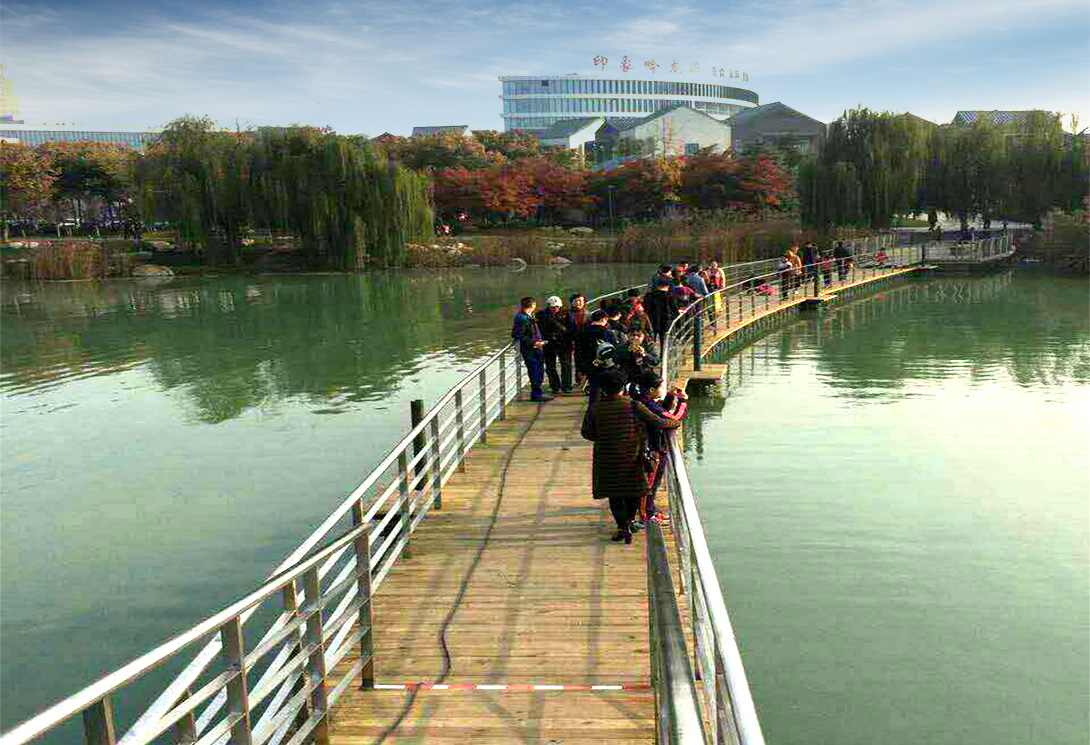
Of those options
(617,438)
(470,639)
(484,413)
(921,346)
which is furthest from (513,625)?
(921,346)

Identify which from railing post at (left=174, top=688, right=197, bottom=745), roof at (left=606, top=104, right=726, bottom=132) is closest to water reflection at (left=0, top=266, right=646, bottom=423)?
railing post at (left=174, top=688, right=197, bottom=745)

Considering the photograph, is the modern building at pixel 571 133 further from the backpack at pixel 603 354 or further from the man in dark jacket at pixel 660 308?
the backpack at pixel 603 354

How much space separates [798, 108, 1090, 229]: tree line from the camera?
47.4 metres

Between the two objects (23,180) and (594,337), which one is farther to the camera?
(23,180)

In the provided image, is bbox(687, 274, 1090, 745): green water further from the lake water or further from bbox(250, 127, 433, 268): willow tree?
bbox(250, 127, 433, 268): willow tree

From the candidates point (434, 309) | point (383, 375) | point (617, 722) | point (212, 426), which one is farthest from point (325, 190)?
point (617, 722)

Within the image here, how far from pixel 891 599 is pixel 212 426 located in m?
12.0

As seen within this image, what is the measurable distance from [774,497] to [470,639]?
21.8 feet

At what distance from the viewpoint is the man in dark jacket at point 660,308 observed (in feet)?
52.8

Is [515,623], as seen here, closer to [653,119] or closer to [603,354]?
[603,354]

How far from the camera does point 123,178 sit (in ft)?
219

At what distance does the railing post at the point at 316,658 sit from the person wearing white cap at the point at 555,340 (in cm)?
787

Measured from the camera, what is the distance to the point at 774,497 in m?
12.0

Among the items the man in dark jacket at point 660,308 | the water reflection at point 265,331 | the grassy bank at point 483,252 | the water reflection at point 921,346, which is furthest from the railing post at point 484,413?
the grassy bank at point 483,252
